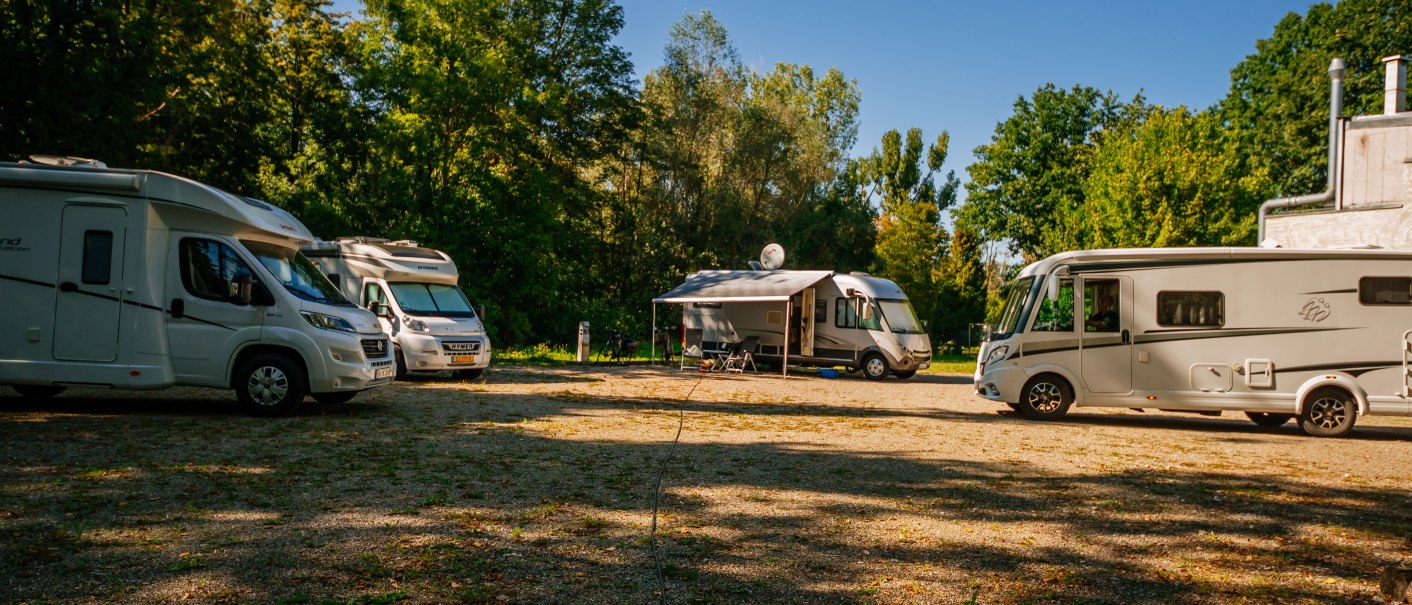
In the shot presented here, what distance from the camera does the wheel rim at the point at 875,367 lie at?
21.5m

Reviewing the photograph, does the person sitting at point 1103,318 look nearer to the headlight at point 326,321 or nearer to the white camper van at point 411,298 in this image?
the headlight at point 326,321

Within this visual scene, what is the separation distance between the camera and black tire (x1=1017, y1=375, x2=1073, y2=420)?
1280 centimetres

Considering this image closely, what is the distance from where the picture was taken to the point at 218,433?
892 centimetres

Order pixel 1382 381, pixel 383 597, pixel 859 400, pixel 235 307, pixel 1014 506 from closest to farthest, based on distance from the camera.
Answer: pixel 383 597 < pixel 1014 506 < pixel 235 307 < pixel 1382 381 < pixel 859 400

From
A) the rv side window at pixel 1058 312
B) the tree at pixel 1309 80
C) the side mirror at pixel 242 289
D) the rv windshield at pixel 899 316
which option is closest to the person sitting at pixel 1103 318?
the rv side window at pixel 1058 312

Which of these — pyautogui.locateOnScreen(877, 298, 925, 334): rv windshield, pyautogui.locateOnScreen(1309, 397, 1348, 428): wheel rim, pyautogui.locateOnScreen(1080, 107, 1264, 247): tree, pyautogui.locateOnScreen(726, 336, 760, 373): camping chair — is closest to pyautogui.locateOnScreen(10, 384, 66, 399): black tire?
pyautogui.locateOnScreen(726, 336, 760, 373): camping chair

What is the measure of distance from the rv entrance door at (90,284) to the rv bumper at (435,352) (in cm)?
577

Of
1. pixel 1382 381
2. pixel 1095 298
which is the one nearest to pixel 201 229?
pixel 1095 298

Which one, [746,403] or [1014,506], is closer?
[1014,506]

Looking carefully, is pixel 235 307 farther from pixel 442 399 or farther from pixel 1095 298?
pixel 1095 298

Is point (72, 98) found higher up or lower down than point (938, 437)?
higher up

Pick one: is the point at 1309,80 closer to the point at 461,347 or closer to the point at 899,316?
the point at 899,316

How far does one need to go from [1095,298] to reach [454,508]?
968 cm

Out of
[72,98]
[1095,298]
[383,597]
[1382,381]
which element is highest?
[72,98]
